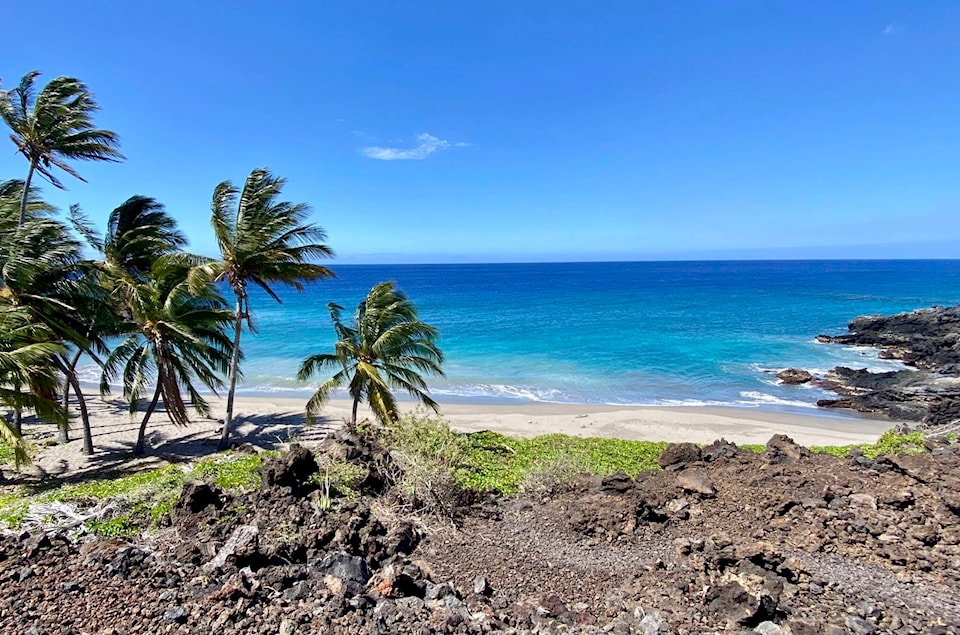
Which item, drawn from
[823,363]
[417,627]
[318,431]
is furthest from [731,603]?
[823,363]

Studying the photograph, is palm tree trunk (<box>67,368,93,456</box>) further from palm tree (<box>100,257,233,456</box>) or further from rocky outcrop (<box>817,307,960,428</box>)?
rocky outcrop (<box>817,307,960,428</box>)

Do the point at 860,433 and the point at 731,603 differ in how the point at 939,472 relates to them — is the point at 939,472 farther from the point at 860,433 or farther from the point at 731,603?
the point at 860,433

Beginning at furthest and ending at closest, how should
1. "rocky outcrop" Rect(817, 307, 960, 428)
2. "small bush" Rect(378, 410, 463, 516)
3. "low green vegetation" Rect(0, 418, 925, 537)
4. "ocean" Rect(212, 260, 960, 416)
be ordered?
"ocean" Rect(212, 260, 960, 416) → "rocky outcrop" Rect(817, 307, 960, 428) → "small bush" Rect(378, 410, 463, 516) → "low green vegetation" Rect(0, 418, 925, 537)

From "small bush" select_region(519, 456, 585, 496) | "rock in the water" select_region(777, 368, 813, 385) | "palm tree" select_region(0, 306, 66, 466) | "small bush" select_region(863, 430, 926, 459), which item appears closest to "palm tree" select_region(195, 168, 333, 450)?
"palm tree" select_region(0, 306, 66, 466)

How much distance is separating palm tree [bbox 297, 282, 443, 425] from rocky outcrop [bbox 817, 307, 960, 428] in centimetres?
1937

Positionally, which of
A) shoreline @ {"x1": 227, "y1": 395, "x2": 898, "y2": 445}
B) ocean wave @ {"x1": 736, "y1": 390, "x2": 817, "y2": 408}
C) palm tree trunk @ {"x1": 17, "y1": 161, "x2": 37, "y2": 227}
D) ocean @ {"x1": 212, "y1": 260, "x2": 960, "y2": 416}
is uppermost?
palm tree trunk @ {"x1": 17, "y1": 161, "x2": 37, "y2": 227}

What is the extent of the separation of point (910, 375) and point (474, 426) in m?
27.2

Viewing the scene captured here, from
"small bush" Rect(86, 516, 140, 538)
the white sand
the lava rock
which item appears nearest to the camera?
"small bush" Rect(86, 516, 140, 538)

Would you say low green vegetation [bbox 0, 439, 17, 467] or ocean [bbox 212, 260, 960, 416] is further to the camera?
ocean [bbox 212, 260, 960, 416]

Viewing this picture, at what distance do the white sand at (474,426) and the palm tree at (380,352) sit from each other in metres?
2.46

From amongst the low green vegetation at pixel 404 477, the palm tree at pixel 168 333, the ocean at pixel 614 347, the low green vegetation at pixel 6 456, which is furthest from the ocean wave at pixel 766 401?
the low green vegetation at pixel 6 456

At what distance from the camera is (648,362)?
3366 cm

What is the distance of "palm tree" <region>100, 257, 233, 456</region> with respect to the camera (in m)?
13.8

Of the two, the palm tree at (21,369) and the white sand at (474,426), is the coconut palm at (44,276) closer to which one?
the palm tree at (21,369)
